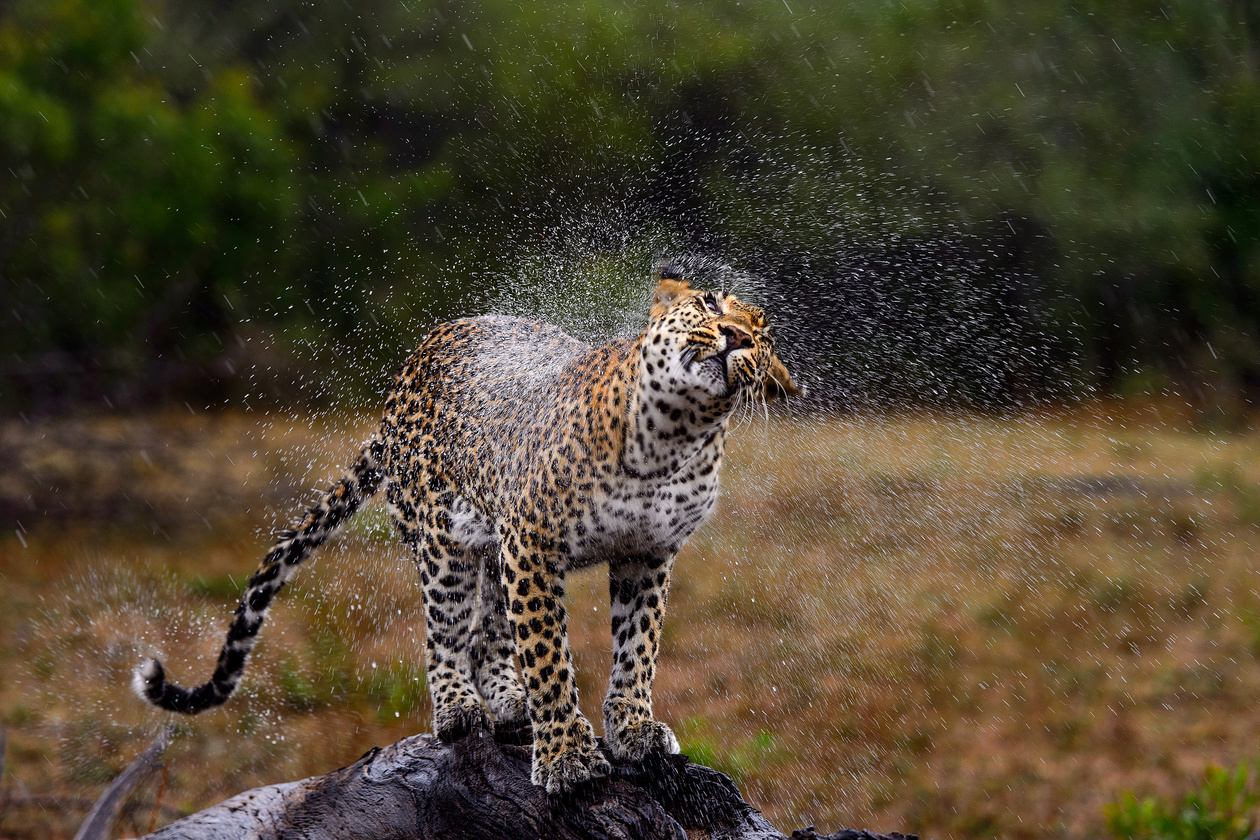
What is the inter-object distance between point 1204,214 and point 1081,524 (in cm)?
524

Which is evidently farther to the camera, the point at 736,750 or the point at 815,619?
the point at 815,619

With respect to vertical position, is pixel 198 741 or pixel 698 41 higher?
pixel 698 41

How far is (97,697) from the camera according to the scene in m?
10.1

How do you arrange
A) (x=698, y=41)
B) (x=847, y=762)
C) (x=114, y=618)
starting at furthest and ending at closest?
(x=698, y=41), (x=114, y=618), (x=847, y=762)

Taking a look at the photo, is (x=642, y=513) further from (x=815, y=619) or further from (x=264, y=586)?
(x=815, y=619)

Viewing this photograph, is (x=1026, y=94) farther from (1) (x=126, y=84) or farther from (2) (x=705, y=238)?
(1) (x=126, y=84)

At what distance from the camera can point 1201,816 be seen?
756 centimetres

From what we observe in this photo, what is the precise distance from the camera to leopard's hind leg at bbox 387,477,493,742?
5.12 metres

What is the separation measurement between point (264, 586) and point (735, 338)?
296 centimetres

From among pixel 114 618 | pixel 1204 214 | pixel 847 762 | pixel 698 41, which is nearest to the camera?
pixel 847 762

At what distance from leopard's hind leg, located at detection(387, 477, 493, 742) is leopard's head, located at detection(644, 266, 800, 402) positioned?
1.62 metres

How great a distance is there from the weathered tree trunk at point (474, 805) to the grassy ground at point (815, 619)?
3.06 meters

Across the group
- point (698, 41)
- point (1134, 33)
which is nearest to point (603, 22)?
point (698, 41)

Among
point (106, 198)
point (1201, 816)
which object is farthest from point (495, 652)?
point (106, 198)
